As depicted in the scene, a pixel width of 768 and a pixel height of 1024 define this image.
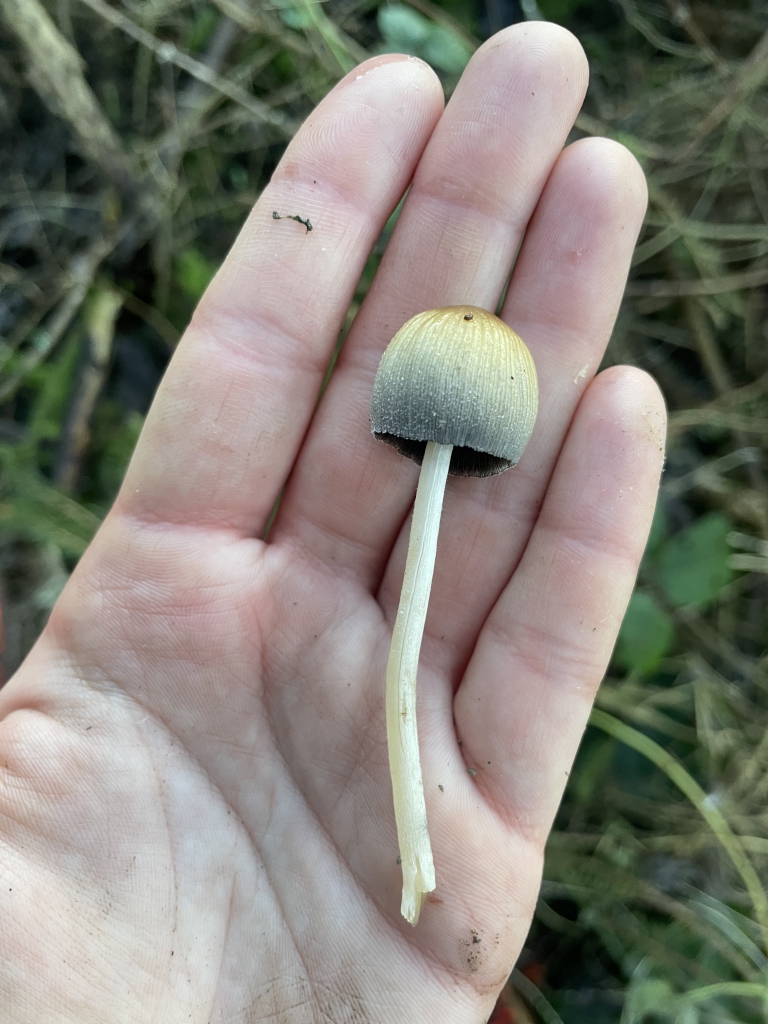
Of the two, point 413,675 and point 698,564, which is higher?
point 698,564

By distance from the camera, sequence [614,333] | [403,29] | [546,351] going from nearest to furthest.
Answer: [546,351]
[403,29]
[614,333]

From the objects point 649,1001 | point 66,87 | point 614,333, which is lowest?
point 649,1001

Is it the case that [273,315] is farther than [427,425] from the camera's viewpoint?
Yes

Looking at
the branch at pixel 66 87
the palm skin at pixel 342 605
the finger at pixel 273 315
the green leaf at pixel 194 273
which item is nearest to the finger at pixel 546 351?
the palm skin at pixel 342 605

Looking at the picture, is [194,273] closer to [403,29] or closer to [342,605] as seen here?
[403,29]

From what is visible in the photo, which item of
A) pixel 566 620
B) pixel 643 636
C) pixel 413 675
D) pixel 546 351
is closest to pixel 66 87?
pixel 546 351

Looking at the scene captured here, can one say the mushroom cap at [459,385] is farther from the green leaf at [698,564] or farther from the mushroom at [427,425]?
the green leaf at [698,564]

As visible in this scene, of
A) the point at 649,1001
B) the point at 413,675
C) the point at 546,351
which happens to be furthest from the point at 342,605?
the point at 649,1001

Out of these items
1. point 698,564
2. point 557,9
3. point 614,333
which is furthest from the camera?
point 614,333
